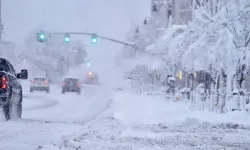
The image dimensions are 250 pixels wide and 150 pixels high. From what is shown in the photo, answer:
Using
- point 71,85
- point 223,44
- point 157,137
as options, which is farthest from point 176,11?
point 157,137

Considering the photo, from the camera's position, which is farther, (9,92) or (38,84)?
(38,84)

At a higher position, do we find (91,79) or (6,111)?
(91,79)

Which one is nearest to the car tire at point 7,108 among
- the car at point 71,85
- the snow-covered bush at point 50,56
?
the car at point 71,85

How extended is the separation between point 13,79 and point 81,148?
266 inches

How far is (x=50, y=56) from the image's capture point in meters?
90.3

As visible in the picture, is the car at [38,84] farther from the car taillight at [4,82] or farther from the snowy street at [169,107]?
the car taillight at [4,82]

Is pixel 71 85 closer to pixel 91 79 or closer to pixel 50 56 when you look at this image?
pixel 91 79

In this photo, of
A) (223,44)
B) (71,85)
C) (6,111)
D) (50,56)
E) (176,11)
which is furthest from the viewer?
(50,56)

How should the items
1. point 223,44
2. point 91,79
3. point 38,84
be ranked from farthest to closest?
point 91,79
point 38,84
point 223,44

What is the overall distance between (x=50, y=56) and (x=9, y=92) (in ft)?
254

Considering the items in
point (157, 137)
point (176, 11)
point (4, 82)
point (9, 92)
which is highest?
point (176, 11)

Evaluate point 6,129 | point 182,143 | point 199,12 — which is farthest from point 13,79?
point 199,12

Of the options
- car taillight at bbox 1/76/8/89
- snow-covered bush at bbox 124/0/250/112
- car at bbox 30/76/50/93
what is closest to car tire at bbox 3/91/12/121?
car taillight at bbox 1/76/8/89

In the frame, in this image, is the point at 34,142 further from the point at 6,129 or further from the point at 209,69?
the point at 209,69
